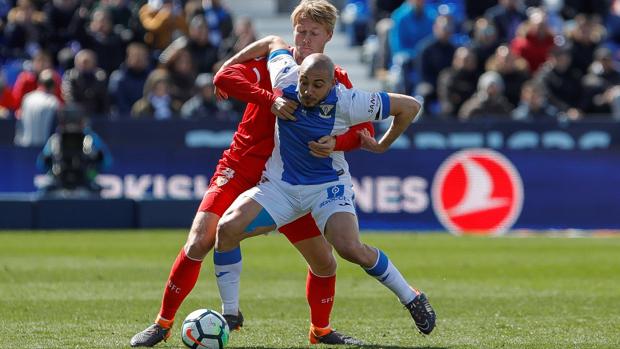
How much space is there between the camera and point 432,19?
23766 millimetres

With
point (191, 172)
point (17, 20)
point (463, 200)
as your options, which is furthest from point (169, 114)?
point (463, 200)

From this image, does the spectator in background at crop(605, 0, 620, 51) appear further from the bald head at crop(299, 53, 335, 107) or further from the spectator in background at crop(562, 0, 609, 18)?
the bald head at crop(299, 53, 335, 107)

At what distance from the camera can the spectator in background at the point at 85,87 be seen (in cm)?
2141

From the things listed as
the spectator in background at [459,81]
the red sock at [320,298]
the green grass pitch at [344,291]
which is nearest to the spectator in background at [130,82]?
the green grass pitch at [344,291]

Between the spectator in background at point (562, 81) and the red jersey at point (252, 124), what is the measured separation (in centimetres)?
1421

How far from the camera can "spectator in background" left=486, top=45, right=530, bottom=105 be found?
22141 mm

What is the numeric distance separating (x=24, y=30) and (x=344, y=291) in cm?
1209

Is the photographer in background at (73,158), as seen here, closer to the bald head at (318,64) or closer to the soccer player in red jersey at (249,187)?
the soccer player in red jersey at (249,187)

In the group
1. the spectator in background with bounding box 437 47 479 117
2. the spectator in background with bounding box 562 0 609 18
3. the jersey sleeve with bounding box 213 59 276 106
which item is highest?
the spectator in background with bounding box 562 0 609 18

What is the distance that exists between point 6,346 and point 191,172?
11.7 m

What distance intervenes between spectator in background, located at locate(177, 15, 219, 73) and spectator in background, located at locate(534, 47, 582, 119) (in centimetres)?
554

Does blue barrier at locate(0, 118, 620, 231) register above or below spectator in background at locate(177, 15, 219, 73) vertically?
below

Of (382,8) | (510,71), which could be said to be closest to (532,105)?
(510,71)

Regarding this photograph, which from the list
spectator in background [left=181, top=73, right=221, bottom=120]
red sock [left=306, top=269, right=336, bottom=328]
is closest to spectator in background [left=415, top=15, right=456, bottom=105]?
spectator in background [left=181, top=73, right=221, bottom=120]
